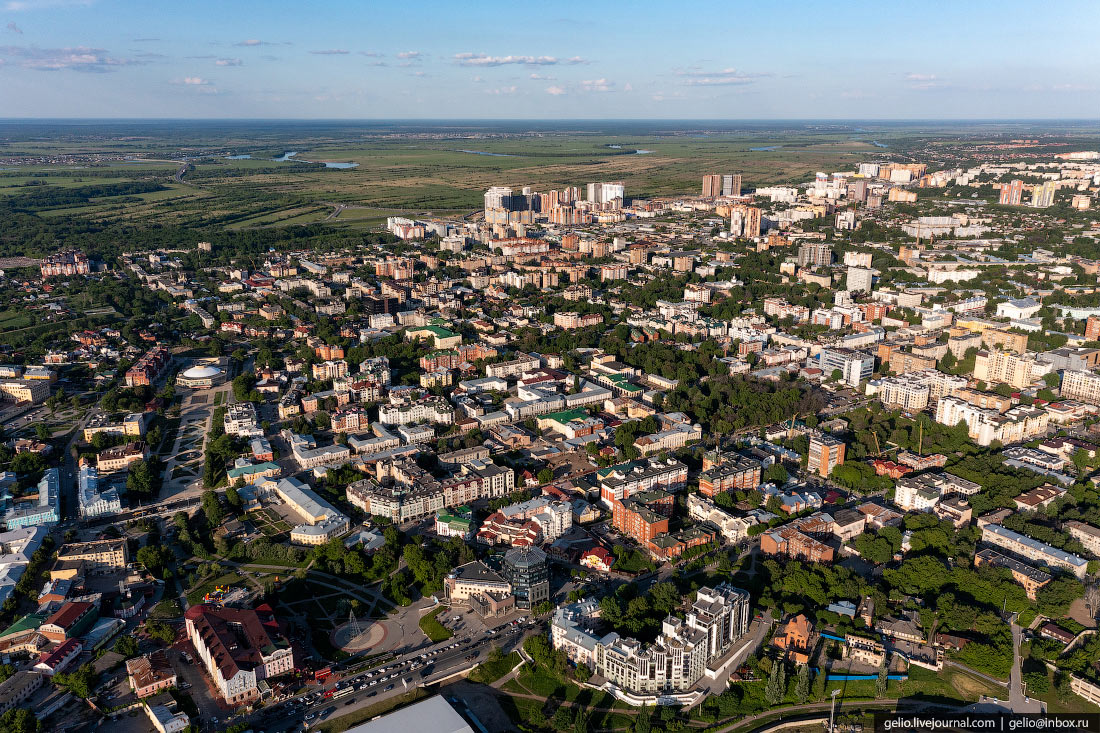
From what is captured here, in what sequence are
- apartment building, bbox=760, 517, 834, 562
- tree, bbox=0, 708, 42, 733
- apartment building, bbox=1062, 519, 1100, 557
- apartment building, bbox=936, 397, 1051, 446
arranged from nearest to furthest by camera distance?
tree, bbox=0, 708, 42, 733, apartment building, bbox=760, 517, 834, 562, apartment building, bbox=1062, 519, 1100, 557, apartment building, bbox=936, 397, 1051, 446

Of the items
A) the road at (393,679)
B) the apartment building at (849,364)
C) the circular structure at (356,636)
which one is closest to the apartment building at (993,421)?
the apartment building at (849,364)

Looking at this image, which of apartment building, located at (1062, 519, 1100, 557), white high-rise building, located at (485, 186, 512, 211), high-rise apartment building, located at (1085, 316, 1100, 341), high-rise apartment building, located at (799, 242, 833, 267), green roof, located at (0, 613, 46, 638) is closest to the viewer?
green roof, located at (0, 613, 46, 638)

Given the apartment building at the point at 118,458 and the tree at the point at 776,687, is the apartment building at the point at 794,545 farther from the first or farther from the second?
the apartment building at the point at 118,458

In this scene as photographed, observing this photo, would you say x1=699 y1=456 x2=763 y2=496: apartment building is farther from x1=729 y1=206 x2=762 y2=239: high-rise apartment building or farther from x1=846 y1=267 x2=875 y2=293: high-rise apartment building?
x1=729 y1=206 x2=762 y2=239: high-rise apartment building

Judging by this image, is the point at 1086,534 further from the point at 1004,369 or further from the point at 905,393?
the point at 1004,369

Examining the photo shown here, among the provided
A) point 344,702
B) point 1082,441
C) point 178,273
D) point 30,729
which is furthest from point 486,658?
point 178,273

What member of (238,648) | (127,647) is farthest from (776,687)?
(127,647)

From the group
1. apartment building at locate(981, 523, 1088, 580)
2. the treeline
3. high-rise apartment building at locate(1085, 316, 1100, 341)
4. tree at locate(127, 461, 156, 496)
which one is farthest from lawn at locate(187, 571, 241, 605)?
the treeline
